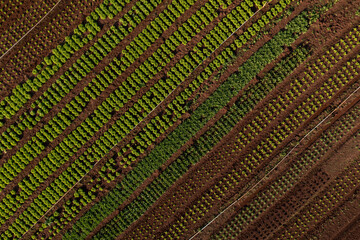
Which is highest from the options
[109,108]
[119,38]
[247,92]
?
[119,38]

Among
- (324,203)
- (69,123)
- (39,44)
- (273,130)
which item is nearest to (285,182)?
(324,203)

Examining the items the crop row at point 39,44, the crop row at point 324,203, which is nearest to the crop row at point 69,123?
the crop row at point 39,44

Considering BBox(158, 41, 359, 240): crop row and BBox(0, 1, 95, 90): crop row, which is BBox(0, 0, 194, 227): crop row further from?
BBox(158, 41, 359, 240): crop row

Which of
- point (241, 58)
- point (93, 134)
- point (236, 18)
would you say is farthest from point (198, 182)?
point (236, 18)

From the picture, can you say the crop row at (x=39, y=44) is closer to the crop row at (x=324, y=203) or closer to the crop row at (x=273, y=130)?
the crop row at (x=273, y=130)

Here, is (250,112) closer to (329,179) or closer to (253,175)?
(253,175)
